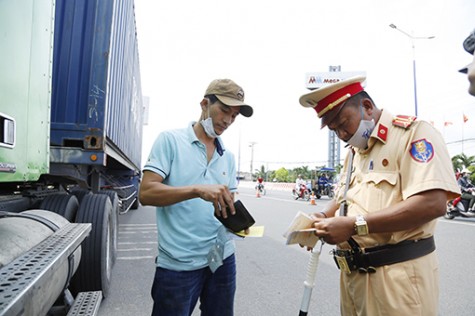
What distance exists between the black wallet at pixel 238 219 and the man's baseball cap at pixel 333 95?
63cm

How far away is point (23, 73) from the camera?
→ 67.9 inches

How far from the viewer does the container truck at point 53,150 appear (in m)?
1.46

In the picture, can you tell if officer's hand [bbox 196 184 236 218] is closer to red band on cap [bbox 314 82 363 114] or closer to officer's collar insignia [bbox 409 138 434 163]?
red band on cap [bbox 314 82 363 114]

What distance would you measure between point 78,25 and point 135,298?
2.97m

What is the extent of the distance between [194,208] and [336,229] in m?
0.75

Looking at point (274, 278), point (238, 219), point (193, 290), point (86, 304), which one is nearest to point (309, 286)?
point (238, 219)

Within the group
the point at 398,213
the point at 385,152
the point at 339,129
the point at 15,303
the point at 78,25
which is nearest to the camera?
the point at 15,303

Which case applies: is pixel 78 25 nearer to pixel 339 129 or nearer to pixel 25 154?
pixel 25 154

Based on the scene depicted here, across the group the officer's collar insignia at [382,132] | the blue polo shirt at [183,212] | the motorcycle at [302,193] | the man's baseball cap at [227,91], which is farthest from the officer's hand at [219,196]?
the motorcycle at [302,193]

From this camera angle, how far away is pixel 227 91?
188cm

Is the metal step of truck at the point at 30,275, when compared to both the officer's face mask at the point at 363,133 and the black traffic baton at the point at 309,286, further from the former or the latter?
the officer's face mask at the point at 363,133

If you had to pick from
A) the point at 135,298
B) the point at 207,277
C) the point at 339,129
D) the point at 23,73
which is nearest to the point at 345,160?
the point at 339,129

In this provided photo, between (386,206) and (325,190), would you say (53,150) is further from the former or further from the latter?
(325,190)

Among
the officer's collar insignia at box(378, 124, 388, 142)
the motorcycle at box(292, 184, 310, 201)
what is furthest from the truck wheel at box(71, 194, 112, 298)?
the motorcycle at box(292, 184, 310, 201)
